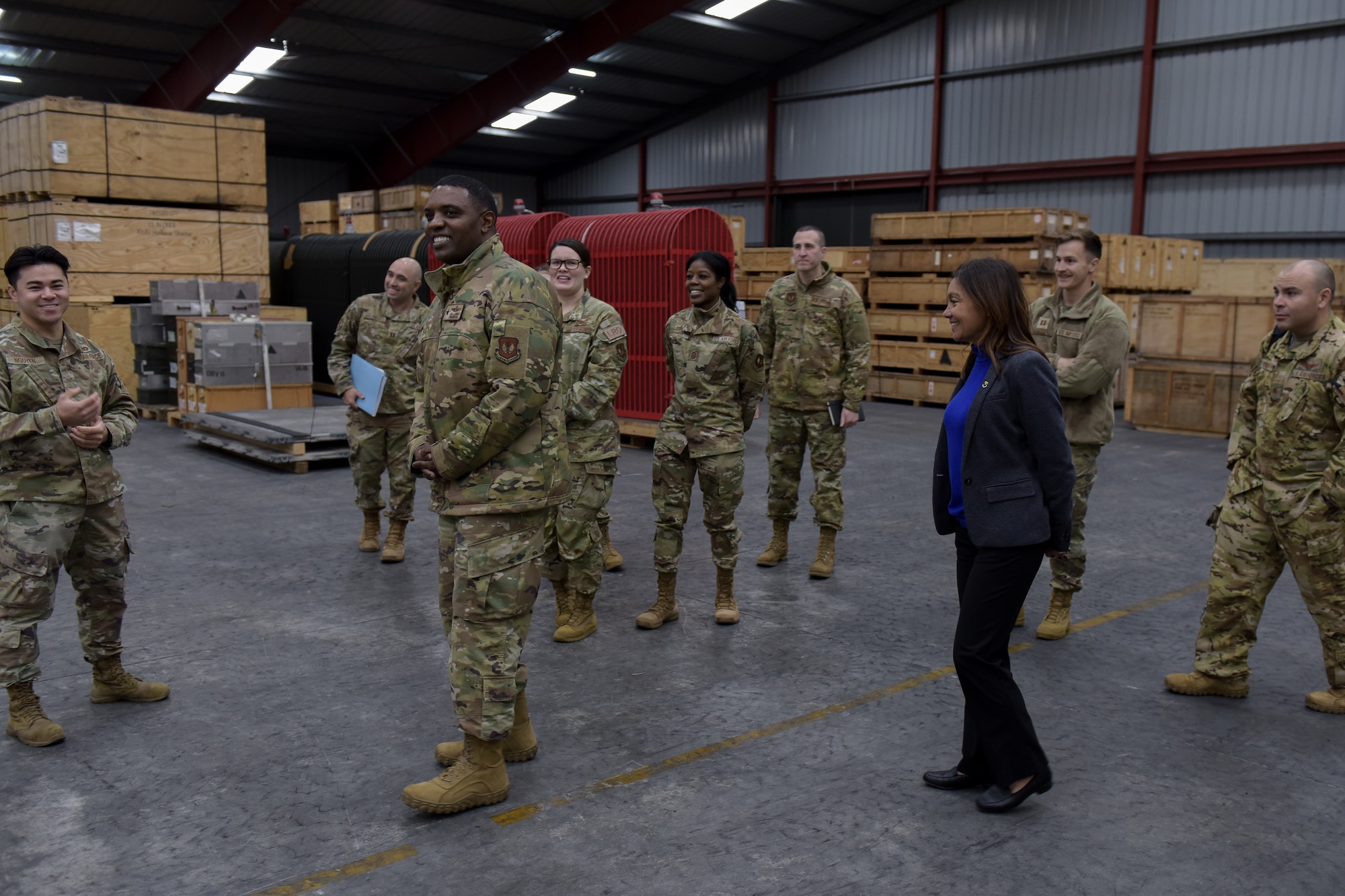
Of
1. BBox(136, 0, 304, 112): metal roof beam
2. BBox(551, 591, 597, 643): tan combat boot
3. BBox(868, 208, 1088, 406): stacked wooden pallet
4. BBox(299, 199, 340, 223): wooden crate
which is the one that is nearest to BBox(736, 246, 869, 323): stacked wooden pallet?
BBox(868, 208, 1088, 406): stacked wooden pallet

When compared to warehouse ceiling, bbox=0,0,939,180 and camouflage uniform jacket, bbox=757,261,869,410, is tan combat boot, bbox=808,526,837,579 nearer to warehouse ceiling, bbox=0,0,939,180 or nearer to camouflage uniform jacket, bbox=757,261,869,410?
camouflage uniform jacket, bbox=757,261,869,410

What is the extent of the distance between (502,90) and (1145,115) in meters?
13.1

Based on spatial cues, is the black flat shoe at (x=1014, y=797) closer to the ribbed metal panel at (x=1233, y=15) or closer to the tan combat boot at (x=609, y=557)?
the tan combat boot at (x=609, y=557)

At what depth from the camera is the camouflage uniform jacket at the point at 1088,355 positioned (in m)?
5.45

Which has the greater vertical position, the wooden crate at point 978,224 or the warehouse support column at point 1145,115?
the warehouse support column at point 1145,115

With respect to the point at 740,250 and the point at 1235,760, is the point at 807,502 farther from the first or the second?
the point at 740,250

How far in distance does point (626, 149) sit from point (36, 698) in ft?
86.3

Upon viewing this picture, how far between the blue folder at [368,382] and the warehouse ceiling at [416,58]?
13.1 meters

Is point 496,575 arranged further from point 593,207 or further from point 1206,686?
point 593,207

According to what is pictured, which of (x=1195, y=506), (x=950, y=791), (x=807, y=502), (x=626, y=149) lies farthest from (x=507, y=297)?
(x=626, y=149)

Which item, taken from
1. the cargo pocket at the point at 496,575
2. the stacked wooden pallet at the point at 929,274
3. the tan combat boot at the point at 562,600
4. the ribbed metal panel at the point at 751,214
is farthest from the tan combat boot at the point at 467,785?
the ribbed metal panel at the point at 751,214

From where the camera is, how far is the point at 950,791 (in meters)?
3.86

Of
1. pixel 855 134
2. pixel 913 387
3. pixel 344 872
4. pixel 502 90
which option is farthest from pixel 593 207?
pixel 344 872

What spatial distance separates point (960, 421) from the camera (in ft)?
12.0
